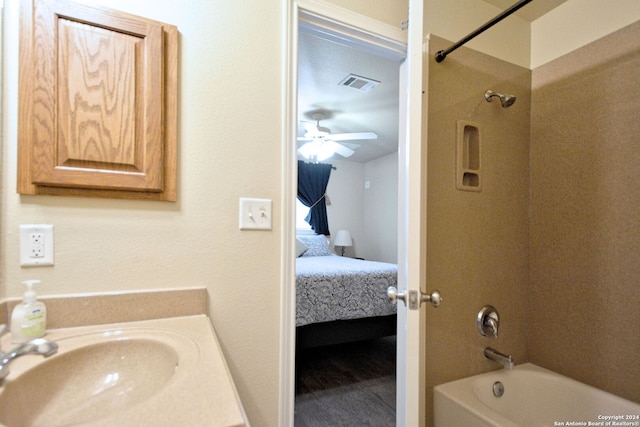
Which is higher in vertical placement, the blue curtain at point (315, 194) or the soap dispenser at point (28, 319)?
the blue curtain at point (315, 194)

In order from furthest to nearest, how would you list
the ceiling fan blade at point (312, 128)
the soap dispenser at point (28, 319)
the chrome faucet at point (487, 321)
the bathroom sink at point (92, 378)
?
the ceiling fan blade at point (312, 128) < the chrome faucet at point (487, 321) < the soap dispenser at point (28, 319) < the bathroom sink at point (92, 378)

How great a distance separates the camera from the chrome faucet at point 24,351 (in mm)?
569

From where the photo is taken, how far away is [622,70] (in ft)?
4.54

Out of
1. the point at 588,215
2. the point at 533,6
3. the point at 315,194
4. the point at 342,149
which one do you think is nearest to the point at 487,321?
the point at 588,215

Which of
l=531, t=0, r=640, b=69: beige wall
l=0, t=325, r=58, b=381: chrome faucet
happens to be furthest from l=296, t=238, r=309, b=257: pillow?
l=0, t=325, r=58, b=381: chrome faucet

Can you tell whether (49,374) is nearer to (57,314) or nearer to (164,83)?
(57,314)

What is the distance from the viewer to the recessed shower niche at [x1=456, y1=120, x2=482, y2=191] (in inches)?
57.8

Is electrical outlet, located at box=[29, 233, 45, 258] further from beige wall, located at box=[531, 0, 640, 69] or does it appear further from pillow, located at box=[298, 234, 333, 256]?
pillow, located at box=[298, 234, 333, 256]

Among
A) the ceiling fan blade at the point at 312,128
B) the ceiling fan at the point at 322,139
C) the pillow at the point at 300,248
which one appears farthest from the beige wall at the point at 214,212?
the pillow at the point at 300,248

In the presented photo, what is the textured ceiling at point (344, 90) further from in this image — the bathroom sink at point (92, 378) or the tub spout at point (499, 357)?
the tub spout at point (499, 357)

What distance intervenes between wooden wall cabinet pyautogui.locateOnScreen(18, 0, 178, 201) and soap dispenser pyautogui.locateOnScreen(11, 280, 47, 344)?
0.30 metres

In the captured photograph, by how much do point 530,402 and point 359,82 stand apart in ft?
7.94

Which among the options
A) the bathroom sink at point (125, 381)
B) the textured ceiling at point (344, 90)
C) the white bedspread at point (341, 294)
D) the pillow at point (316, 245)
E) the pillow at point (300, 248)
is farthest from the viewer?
the pillow at point (316, 245)

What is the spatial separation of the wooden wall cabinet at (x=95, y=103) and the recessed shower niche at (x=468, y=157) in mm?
1248
